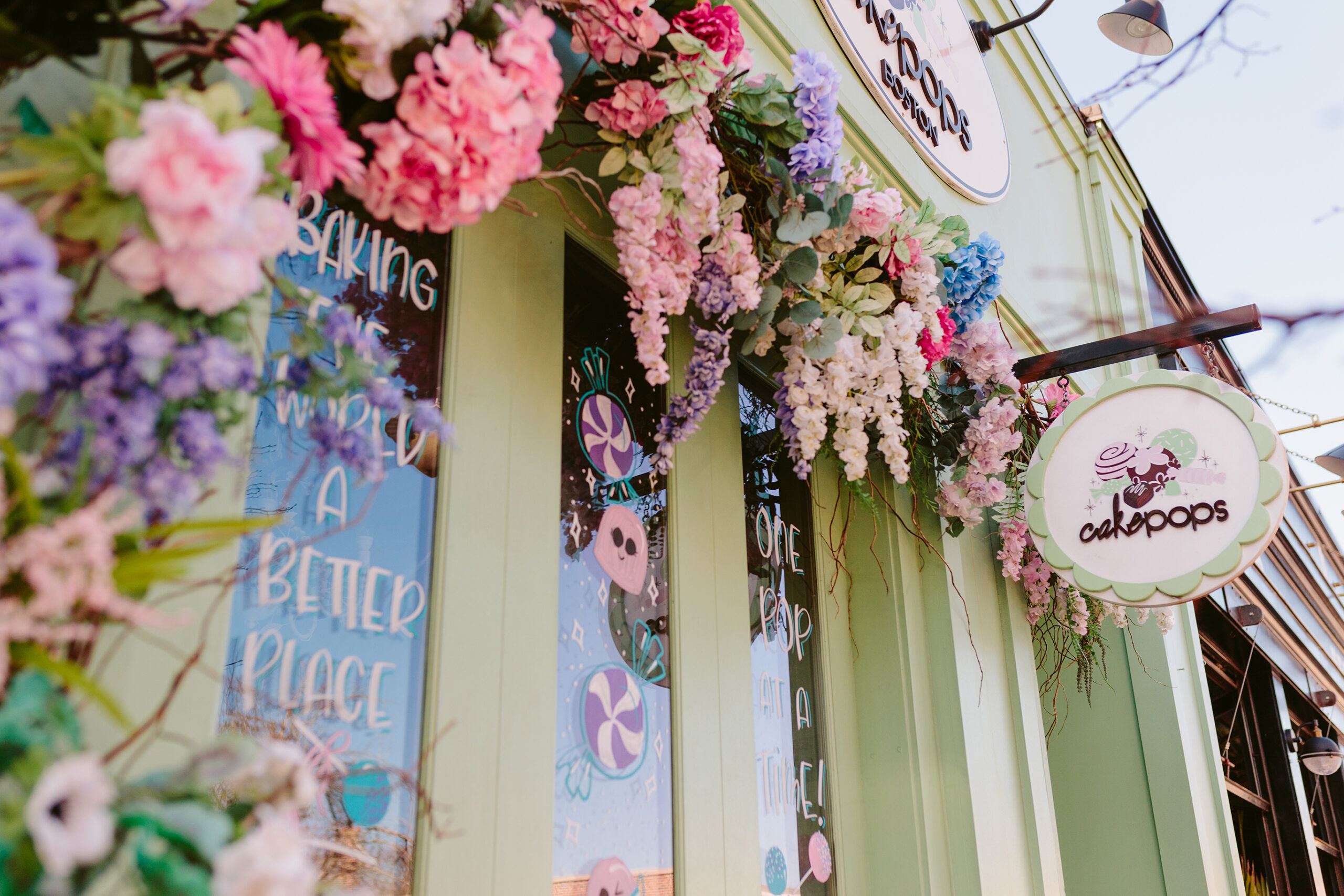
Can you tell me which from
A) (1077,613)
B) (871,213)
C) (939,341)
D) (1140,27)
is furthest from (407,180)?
(1140,27)

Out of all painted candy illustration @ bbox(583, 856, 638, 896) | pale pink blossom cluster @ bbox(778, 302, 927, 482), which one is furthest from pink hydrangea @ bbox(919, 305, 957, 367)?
painted candy illustration @ bbox(583, 856, 638, 896)

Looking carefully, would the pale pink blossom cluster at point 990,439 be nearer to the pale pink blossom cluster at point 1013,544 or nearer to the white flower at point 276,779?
the pale pink blossom cluster at point 1013,544

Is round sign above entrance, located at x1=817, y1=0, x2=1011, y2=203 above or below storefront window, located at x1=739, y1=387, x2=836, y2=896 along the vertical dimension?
above

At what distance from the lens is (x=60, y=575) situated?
2.31 ft

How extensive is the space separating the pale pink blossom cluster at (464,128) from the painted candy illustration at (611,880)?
3.66ft

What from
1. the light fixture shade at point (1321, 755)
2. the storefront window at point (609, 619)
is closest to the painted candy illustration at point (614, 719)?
the storefront window at point (609, 619)

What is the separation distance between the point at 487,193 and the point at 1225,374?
22.3 ft

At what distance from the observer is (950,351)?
2.64 metres

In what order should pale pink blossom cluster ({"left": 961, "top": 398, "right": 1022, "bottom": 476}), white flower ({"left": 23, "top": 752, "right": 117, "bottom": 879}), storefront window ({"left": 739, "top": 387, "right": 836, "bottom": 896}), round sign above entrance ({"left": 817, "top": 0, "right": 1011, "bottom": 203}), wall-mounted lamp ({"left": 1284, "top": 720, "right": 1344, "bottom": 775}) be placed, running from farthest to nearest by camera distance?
1. wall-mounted lamp ({"left": 1284, "top": 720, "right": 1344, "bottom": 775})
2. round sign above entrance ({"left": 817, "top": 0, "right": 1011, "bottom": 203})
3. pale pink blossom cluster ({"left": 961, "top": 398, "right": 1022, "bottom": 476})
4. storefront window ({"left": 739, "top": 387, "right": 836, "bottom": 896})
5. white flower ({"left": 23, "top": 752, "right": 117, "bottom": 879})

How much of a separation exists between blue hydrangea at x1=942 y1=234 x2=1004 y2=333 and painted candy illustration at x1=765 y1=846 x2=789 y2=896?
1.37 meters

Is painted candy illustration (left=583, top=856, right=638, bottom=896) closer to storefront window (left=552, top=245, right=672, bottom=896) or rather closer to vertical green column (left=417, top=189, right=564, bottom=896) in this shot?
storefront window (left=552, top=245, right=672, bottom=896)

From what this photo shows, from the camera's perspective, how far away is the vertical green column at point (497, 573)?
1.39m

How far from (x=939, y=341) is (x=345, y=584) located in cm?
147

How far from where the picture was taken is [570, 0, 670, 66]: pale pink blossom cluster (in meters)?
1.43
